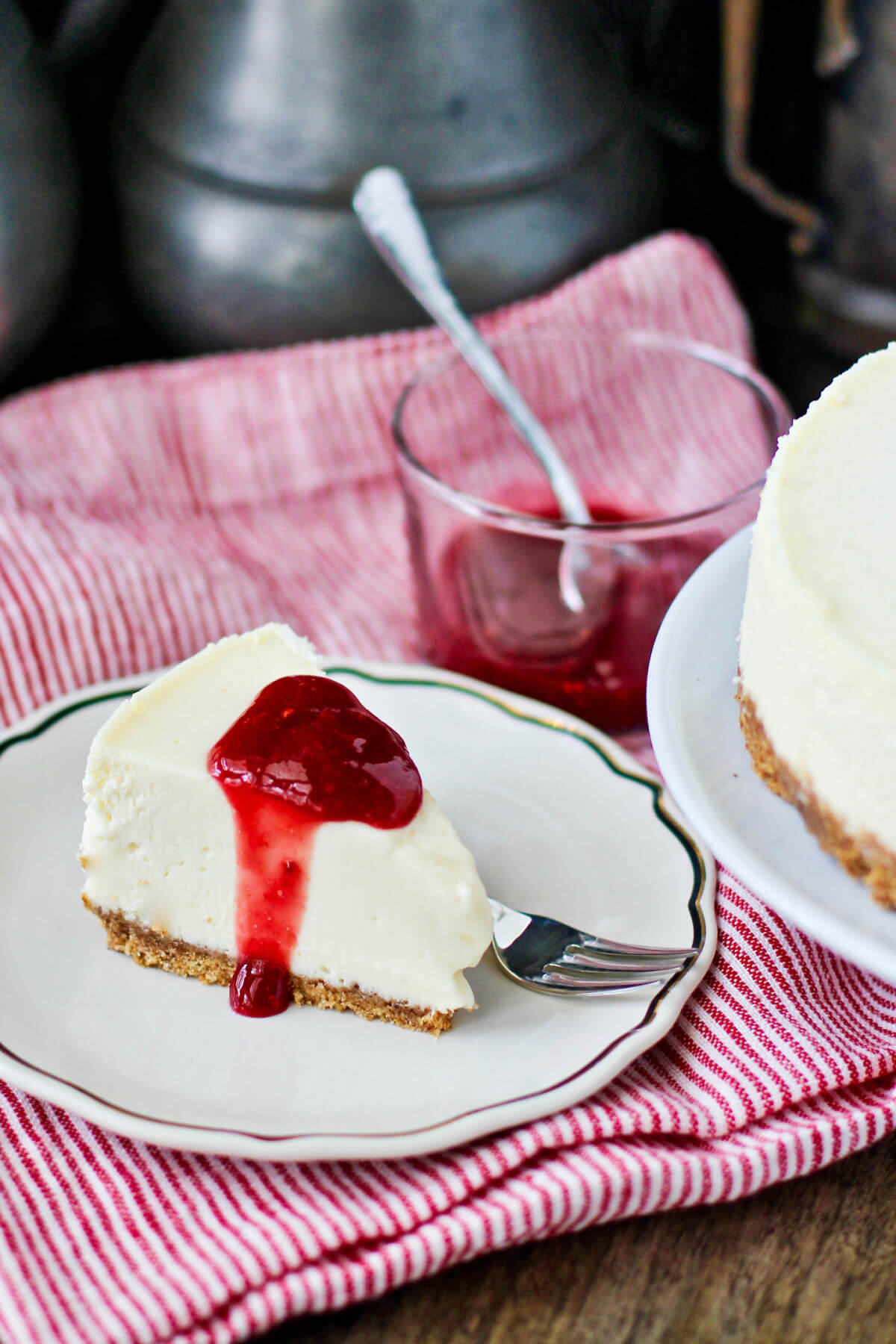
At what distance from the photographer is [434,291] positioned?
53.7 inches

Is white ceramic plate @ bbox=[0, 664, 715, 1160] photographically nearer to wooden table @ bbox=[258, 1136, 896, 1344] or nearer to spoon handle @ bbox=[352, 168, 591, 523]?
wooden table @ bbox=[258, 1136, 896, 1344]

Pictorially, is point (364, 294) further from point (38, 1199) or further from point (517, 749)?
point (38, 1199)

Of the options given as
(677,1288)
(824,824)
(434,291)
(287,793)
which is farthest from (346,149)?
(677,1288)

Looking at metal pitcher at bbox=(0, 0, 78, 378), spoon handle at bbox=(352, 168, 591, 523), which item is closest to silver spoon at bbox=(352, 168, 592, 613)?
spoon handle at bbox=(352, 168, 591, 523)

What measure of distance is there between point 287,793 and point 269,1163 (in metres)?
0.22

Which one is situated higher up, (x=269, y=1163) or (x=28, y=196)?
(x=28, y=196)

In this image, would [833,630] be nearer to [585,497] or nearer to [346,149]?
[585,497]

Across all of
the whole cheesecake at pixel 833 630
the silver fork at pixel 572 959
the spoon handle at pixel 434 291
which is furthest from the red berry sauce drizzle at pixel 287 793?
the spoon handle at pixel 434 291

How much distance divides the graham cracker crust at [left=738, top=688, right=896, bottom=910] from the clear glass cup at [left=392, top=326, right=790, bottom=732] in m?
0.27

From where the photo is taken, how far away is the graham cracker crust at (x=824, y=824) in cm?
80

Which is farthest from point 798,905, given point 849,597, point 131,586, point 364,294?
point 364,294

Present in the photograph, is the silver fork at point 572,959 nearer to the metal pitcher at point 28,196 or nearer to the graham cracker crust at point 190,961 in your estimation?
the graham cracker crust at point 190,961

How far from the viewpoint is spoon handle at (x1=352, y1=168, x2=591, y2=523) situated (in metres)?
1.36

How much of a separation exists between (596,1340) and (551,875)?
0.32 m
